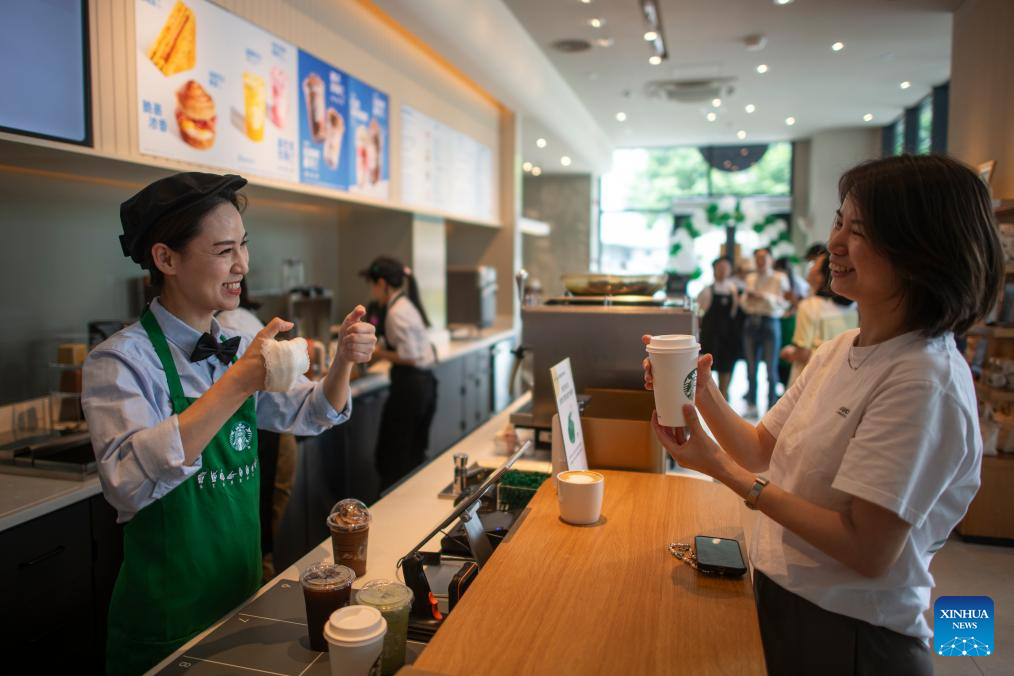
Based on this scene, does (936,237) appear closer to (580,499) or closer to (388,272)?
(580,499)

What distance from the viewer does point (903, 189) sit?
3.76ft

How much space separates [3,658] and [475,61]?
4.69 metres

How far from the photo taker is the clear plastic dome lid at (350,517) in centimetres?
151

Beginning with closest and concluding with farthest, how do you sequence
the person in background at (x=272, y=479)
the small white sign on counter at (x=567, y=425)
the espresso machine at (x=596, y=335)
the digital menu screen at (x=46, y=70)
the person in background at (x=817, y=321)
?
the small white sign on counter at (x=567, y=425), the digital menu screen at (x=46, y=70), the espresso machine at (x=596, y=335), the person in background at (x=272, y=479), the person in background at (x=817, y=321)

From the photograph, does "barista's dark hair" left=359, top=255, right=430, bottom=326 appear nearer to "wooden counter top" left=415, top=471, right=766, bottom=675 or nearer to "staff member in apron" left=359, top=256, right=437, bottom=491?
"staff member in apron" left=359, top=256, right=437, bottom=491

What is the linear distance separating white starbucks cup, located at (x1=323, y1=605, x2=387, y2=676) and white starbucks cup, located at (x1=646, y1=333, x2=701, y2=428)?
0.65 meters

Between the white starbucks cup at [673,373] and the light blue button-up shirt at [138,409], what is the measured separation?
891 mm

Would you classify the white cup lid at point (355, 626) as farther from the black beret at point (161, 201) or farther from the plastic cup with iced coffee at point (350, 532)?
the black beret at point (161, 201)

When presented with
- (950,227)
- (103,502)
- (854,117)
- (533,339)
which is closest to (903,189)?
(950,227)

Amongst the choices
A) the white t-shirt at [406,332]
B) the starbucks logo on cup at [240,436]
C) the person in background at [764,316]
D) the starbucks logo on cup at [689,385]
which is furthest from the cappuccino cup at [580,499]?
the person in background at [764,316]

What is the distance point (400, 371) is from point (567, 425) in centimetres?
265

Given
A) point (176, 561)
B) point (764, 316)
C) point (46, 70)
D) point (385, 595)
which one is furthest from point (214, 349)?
point (764, 316)

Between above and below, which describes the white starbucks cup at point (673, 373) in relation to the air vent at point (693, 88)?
below

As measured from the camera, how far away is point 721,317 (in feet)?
24.5
